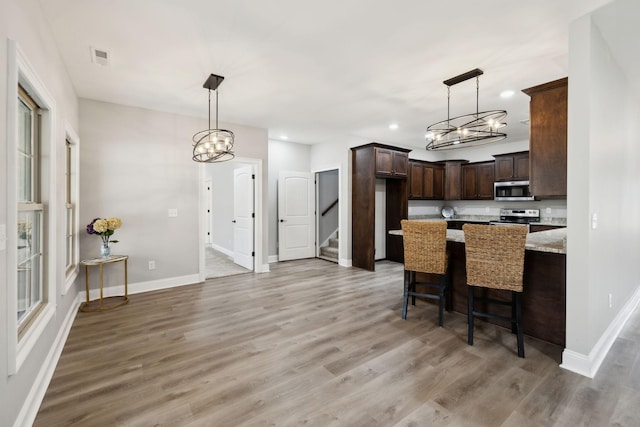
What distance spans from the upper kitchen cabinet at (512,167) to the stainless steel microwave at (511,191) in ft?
0.33

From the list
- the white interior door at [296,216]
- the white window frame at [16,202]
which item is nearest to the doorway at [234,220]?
the white interior door at [296,216]

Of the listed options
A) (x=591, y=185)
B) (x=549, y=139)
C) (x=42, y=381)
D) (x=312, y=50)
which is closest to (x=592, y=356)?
(x=591, y=185)

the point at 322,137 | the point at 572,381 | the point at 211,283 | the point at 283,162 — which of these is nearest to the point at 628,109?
the point at 572,381

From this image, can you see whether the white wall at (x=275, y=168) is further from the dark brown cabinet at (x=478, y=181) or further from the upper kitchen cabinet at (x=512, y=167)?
the upper kitchen cabinet at (x=512, y=167)

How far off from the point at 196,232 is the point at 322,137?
3.11 metres

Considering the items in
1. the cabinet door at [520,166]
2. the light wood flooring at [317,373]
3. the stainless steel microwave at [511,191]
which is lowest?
the light wood flooring at [317,373]

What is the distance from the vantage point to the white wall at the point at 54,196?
1.43 m

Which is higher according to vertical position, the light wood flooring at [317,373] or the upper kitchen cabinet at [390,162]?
the upper kitchen cabinet at [390,162]

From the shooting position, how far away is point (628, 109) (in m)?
3.14

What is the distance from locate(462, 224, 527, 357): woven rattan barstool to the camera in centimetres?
246

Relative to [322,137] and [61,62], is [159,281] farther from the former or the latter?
[322,137]

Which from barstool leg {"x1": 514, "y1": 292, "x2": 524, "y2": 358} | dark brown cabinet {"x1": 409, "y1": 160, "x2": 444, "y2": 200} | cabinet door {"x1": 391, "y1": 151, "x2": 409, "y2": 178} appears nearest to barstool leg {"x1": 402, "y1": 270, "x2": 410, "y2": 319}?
barstool leg {"x1": 514, "y1": 292, "x2": 524, "y2": 358}

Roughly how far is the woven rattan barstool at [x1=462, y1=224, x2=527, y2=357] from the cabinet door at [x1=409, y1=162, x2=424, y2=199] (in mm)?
3893

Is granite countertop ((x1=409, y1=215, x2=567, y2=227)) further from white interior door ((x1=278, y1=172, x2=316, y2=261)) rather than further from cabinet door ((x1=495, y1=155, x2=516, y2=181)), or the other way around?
white interior door ((x1=278, y1=172, x2=316, y2=261))
